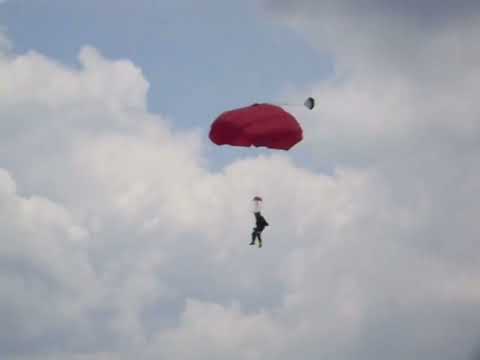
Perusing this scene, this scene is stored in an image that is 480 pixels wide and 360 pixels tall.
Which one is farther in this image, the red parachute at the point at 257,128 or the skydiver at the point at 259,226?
the skydiver at the point at 259,226

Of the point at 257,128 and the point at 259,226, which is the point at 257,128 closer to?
the point at 257,128

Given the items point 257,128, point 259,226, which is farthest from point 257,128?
point 259,226

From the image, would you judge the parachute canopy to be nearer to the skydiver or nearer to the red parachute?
the red parachute

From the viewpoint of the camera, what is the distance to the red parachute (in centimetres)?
5112

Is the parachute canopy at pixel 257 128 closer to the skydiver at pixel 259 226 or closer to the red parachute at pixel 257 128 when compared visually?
the red parachute at pixel 257 128

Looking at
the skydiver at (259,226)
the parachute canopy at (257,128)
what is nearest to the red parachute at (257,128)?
the parachute canopy at (257,128)

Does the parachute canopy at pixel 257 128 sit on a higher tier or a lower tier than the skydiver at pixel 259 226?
higher

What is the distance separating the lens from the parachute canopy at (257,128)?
5112cm

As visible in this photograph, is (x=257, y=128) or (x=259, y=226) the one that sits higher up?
(x=257, y=128)

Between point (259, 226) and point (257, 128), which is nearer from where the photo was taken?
point (257, 128)

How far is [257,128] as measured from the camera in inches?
→ 2018

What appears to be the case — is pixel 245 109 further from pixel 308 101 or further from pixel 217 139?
pixel 308 101

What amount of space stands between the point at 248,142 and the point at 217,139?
2.31 m

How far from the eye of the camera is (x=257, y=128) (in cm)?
5125
